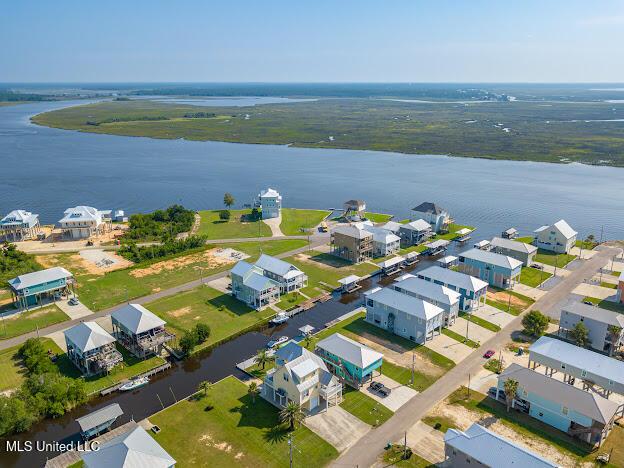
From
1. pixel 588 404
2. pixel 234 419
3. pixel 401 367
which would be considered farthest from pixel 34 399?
pixel 588 404

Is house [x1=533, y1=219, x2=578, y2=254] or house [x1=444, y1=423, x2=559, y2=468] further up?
house [x1=533, y1=219, x2=578, y2=254]

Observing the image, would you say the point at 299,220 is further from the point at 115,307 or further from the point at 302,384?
the point at 302,384

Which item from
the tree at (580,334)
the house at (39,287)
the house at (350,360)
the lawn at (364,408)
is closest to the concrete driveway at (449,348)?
the house at (350,360)

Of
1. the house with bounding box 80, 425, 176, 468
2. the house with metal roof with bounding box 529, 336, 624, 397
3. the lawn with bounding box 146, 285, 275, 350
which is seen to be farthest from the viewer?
the lawn with bounding box 146, 285, 275, 350

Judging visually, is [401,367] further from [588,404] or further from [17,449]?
[17,449]

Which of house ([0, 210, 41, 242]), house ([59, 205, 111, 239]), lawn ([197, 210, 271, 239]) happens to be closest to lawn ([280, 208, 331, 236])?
lawn ([197, 210, 271, 239])

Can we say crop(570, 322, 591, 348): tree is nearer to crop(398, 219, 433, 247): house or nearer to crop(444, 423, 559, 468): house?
crop(444, 423, 559, 468): house

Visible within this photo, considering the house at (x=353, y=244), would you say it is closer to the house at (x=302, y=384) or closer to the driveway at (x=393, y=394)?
the driveway at (x=393, y=394)

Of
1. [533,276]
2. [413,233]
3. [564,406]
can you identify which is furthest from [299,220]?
[564,406]
